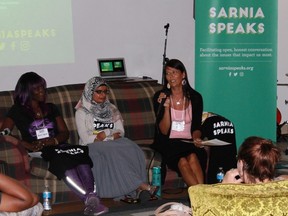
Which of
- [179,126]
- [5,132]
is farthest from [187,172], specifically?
[5,132]

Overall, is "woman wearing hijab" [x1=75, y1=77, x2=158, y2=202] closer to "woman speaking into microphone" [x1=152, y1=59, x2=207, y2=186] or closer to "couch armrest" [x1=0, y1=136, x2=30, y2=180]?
"woman speaking into microphone" [x1=152, y1=59, x2=207, y2=186]

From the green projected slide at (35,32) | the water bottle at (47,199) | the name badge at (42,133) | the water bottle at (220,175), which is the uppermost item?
the green projected slide at (35,32)

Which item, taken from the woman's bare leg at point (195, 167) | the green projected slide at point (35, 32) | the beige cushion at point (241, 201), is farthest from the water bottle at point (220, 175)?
the beige cushion at point (241, 201)

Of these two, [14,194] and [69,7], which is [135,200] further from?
[14,194]

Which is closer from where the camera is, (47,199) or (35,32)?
(47,199)

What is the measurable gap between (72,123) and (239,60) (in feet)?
6.84

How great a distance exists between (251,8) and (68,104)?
2283 millimetres

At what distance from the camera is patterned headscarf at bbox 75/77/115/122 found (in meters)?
6.01

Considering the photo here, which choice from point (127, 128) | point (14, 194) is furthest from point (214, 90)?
point (14, 194)

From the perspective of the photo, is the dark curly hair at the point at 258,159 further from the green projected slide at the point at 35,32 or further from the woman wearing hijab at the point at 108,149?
the green projected slide at the point at 35,32

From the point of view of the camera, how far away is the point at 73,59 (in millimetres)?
7355

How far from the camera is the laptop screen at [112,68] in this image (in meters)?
7.21

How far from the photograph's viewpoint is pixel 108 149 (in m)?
5.80

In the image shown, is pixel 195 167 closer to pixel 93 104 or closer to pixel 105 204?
pixel 105 204
